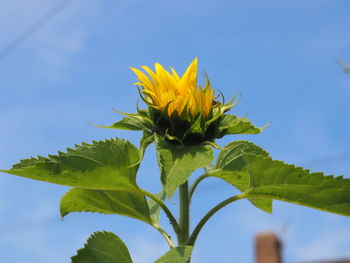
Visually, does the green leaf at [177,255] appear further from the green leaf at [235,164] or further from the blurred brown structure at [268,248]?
the blurred brown structure at [268,248]

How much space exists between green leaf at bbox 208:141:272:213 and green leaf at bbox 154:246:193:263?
16 centimetres

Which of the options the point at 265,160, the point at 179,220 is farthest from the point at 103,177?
the point at 265,160

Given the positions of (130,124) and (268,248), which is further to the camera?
(268,248)

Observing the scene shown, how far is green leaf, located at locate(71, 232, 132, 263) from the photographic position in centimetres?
94

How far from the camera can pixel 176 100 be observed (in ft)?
3.02

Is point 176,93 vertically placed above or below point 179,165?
above

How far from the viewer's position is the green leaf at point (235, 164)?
3.16ft

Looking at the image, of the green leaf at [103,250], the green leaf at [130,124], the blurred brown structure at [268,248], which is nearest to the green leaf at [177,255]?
the green leaf at [103,250]

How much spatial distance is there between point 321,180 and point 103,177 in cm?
34

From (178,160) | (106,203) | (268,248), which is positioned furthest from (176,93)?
(268,248)

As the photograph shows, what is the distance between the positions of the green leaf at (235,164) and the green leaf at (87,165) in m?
0.15

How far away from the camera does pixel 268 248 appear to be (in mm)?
8906

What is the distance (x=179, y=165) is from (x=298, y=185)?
202mm

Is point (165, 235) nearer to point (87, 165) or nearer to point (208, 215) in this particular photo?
point (208, 215)
